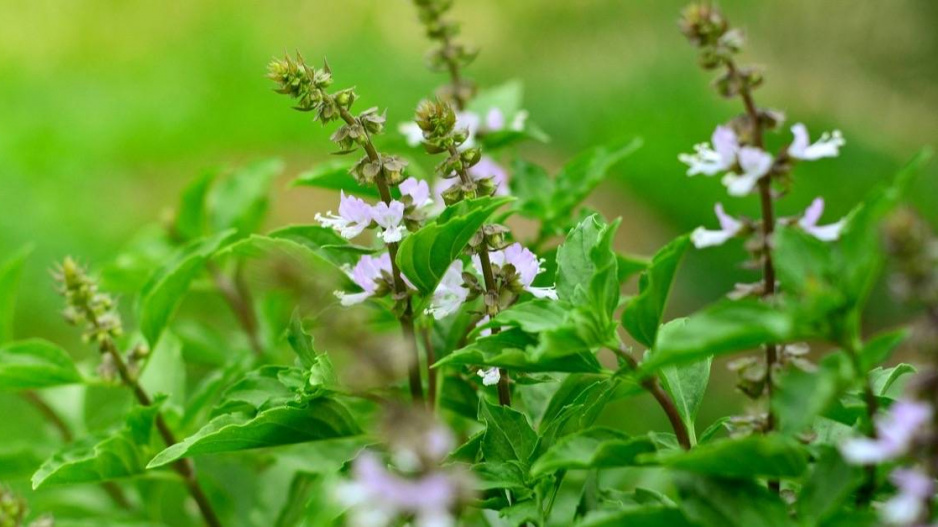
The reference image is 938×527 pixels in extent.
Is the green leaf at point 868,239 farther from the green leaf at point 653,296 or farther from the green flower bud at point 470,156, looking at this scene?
the green flower bud at point 470,156

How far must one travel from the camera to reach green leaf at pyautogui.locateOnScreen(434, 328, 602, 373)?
101cm

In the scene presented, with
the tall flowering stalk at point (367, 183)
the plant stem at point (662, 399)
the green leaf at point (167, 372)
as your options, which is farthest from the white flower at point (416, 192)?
the green leaf at point (167, 372)

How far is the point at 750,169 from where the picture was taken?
94 cm

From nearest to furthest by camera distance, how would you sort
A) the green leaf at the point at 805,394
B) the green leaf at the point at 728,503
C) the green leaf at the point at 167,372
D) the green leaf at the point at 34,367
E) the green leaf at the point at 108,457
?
1. the green leaf at the point at 805,394
2. the green leaf at the point at 728,503
3. the green leaf at the point at 108,457
4. the green leaf at the point at 34,367
5. the green leaf at the point at 167,372

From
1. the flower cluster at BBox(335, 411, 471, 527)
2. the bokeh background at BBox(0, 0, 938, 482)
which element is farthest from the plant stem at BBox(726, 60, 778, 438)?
the bokeh background at BBox(0, 0, 938, 482)

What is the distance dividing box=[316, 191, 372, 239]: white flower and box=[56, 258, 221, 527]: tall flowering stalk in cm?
34

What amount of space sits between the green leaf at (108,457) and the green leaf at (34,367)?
93 mm

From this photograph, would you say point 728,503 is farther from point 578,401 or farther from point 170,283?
point 170,283

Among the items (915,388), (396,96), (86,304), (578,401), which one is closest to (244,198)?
(86,304)

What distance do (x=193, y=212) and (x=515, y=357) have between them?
1.03 metres

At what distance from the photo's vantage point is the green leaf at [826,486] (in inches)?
33.9

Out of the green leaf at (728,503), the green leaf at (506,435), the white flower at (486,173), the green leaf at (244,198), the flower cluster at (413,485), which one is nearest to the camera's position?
the flower cluster at (413,485)

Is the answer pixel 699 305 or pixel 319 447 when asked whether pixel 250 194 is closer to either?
pixel 319 447

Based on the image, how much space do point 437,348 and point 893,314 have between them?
3.17 m
